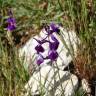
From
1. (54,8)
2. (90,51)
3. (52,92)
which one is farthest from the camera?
(54,8)

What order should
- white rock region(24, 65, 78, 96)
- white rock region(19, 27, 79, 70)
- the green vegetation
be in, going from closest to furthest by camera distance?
white rock region(24, 65, 78, 96)
the green vegetation
white rock region(19, 27, 79, 70)

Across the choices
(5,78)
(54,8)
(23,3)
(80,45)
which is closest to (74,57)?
(80,45)

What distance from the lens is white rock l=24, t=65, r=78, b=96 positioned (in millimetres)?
2561

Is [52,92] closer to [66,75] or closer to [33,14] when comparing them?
[66,75]

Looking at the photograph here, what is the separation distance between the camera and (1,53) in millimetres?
2928

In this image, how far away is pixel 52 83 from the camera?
2658 millimetres

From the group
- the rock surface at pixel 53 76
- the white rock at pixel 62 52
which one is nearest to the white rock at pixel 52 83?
the rock surface at pixel 53 76

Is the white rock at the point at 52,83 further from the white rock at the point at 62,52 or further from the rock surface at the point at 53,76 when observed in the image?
the white rock at the point at 62,52

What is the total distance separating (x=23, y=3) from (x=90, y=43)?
1.00 meters

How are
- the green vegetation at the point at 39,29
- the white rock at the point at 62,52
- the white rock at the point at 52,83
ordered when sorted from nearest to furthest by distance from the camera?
the white rock at the point at 52,83 < the green vegetation at the point at 39,29 < the white rock at the point at 62,52

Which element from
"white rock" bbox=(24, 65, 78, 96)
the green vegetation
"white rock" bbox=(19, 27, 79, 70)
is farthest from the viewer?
"white rock" bbox=(19, 27, 79, 70)

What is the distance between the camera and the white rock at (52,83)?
2561mm

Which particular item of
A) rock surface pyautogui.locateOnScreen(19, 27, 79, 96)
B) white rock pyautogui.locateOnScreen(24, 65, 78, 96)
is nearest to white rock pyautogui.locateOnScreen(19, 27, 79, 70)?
rock surface pyautogui.locateOnScreen(19, 27, 79, 96)

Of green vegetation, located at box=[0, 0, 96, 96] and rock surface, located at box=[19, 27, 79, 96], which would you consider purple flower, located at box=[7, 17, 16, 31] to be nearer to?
green vegetation, located at box=[0, 0, 96, 96]
